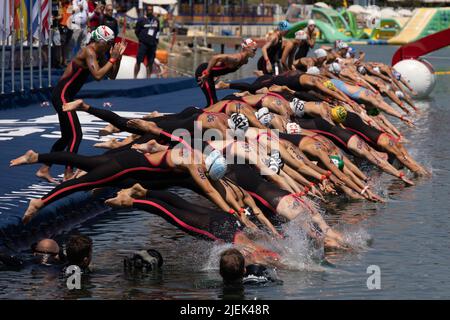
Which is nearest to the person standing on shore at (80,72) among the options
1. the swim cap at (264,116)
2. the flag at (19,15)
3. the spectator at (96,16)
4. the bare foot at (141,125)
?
the bare foot at (141,125)

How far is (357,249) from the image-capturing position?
13.4 m

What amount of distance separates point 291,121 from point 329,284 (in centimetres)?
703

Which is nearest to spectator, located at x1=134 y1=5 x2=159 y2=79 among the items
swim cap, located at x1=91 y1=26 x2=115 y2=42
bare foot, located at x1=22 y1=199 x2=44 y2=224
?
swim cap, located at x1=91 y1=26 x2=115 y2=42

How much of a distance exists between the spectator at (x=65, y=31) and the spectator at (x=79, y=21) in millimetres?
169

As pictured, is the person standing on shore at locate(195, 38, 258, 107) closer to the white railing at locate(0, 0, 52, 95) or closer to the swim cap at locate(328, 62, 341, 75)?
the white railing at locate(0, 0, 52, 95)

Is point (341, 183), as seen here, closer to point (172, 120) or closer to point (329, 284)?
point (172, 120)

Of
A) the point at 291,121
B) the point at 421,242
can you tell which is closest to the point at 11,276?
the point at 421,242

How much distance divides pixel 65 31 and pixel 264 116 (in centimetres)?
1320

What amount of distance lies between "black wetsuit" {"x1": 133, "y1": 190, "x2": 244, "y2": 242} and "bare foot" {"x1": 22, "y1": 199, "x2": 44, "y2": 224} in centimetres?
134

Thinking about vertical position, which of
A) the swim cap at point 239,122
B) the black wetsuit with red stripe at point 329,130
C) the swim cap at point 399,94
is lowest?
the swim cap at point 399,94

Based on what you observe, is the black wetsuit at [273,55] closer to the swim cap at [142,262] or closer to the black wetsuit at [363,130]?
the black wetsuit at [363,130]

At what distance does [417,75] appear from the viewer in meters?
33.5

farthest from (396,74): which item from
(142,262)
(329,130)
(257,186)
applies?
(142,262)

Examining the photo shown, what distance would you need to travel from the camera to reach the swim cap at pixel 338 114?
1866cm
